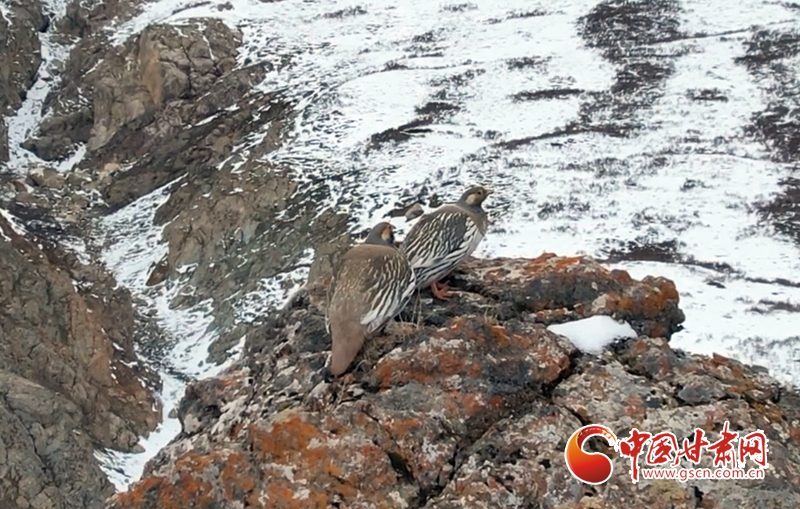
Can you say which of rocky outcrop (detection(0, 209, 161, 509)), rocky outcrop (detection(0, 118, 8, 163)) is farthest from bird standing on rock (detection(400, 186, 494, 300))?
rocky outcrop (detection(0, 118, 8, 163))

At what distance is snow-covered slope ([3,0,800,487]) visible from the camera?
1570cm

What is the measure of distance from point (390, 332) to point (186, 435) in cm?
122

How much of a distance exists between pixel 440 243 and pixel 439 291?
25cm

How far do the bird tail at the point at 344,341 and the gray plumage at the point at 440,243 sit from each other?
0.67 m

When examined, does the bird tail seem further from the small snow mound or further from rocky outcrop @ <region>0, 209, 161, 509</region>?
rocky outcrop @ <region>0, 209, 161, 509</region>

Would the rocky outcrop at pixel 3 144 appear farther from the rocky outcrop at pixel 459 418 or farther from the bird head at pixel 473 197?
the rocky outcrop at pixel 459 418

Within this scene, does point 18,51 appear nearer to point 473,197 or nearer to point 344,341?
point 473,197

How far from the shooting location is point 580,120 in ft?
78.1

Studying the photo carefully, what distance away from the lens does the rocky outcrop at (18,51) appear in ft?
90.5

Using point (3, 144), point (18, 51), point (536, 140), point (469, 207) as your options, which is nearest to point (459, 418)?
point (469, 207)

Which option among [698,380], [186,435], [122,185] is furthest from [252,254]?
[698,380]

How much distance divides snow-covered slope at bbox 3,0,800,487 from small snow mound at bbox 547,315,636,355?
8.26 m

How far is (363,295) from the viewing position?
403 cm

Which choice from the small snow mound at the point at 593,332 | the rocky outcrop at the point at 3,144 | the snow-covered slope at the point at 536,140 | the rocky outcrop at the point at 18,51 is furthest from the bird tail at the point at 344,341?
the rocky outcrop at the point at 18,51
